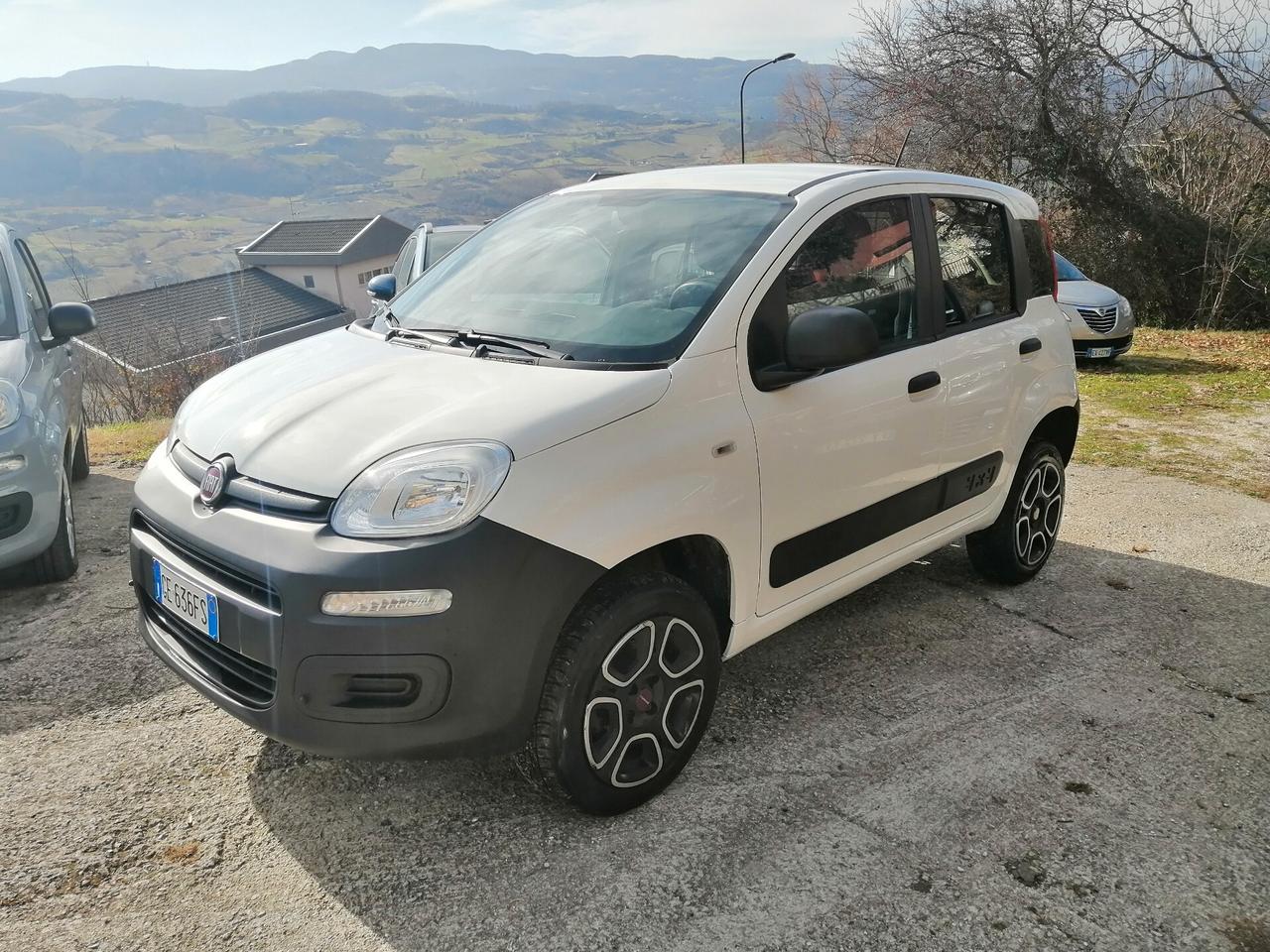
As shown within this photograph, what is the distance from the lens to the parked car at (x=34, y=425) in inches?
162

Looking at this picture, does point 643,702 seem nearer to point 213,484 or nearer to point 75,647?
point 213,484

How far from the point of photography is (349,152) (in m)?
130

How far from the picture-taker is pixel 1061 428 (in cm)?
455

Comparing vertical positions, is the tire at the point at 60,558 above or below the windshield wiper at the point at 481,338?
below

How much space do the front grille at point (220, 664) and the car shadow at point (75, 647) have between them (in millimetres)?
929

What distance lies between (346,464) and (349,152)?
140292mm

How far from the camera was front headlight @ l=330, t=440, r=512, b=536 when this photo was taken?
2270 mm

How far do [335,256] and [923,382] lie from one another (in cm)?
5531

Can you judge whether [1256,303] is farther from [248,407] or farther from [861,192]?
[248,407]

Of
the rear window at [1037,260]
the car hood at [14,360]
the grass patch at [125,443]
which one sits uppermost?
the rear window at [1037,260]

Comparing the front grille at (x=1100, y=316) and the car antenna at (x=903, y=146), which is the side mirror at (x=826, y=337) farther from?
the car antenna at (x=903, y=146)

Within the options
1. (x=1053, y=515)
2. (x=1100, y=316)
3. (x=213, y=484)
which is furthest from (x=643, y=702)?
(x=1100, y=316)

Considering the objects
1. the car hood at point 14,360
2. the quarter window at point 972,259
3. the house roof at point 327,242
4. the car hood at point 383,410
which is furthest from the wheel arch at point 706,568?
the house roof at point 327,242

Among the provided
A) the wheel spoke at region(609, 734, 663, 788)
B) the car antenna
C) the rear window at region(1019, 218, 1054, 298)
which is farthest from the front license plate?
the car antenna
